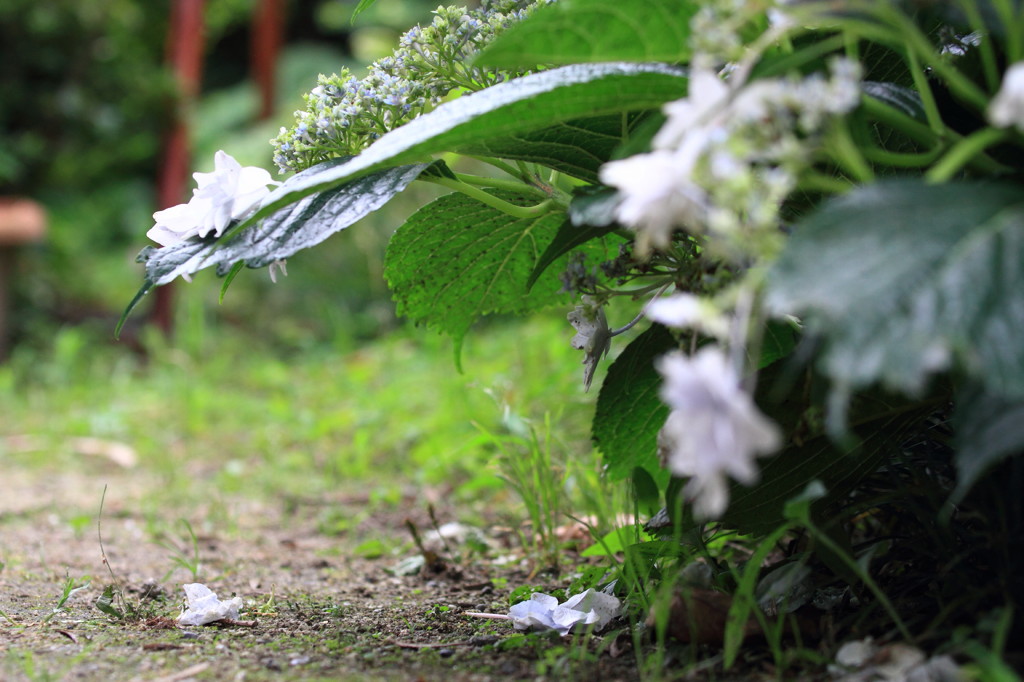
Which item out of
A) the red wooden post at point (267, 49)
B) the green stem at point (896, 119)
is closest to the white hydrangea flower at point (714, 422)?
the green stem at point (896, 119)

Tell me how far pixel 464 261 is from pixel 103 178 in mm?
5067

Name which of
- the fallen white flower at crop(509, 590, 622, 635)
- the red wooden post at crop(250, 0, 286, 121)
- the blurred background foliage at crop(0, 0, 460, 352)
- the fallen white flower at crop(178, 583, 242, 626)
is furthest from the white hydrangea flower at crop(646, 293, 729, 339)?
the red wooden post at crop(250, 0, 286, 121)

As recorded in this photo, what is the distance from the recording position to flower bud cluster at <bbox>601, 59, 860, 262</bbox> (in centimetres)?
58

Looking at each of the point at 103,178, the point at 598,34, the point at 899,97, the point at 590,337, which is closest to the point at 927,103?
the point at 899,97

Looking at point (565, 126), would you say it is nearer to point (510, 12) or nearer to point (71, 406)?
point (510, 12)

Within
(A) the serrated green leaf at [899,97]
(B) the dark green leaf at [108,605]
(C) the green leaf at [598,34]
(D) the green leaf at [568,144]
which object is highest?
(C) the green leaf at [598,34]

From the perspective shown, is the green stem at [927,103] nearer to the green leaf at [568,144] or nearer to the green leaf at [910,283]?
the green leaf at [910,283]

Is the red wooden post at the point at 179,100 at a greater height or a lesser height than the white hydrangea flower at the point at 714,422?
greater

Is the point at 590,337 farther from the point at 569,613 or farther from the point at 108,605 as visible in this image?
the point at 108,605

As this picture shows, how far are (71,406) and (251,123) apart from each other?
156 inches

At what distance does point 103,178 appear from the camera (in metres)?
5.46

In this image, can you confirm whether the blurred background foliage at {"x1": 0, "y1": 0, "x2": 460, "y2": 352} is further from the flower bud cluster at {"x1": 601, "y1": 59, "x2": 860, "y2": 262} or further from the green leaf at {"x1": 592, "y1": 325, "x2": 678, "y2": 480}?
the flower bud cluster at {"x1": 601, "y1": 59, "x2": 860, "y2": 262}

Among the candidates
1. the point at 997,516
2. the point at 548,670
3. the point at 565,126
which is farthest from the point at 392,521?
the point at 997,516

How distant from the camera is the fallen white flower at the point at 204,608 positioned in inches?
41.0
